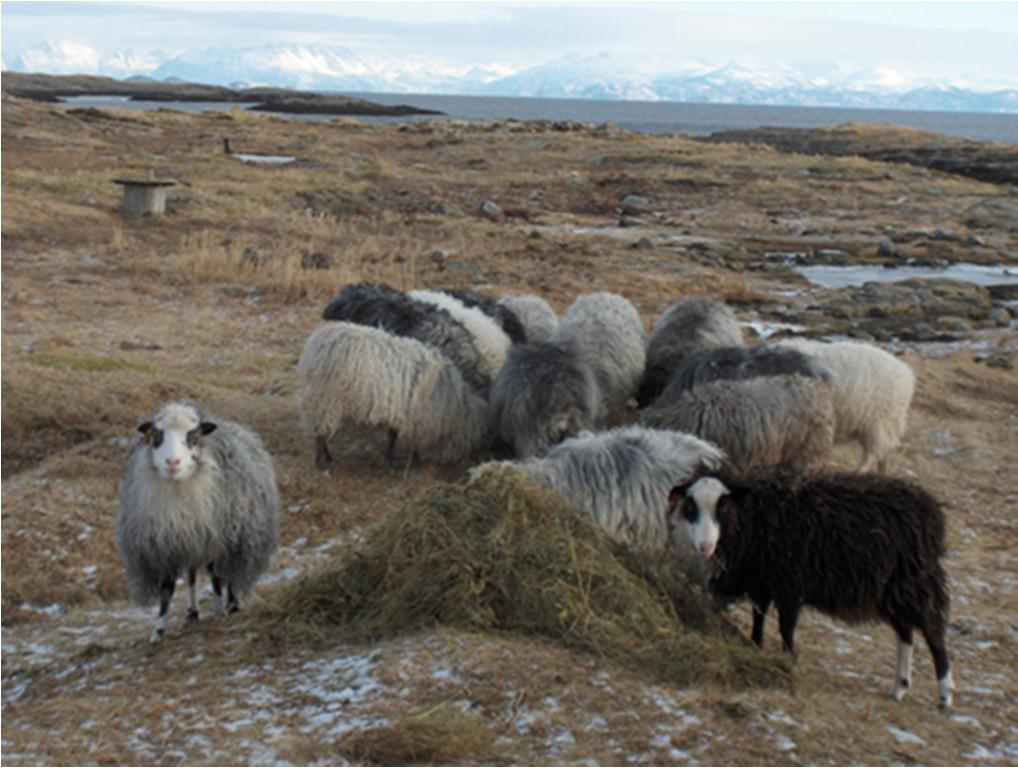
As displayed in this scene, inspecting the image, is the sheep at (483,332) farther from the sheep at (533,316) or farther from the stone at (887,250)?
the stone at (887,250)

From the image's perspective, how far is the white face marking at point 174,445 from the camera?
693cm

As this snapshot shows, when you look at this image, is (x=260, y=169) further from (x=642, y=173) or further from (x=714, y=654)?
(x=714, y=654)

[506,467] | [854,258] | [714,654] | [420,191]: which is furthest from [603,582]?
[420,191]

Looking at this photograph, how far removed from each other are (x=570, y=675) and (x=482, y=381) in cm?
617

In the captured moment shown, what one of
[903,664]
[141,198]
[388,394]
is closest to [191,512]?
[388,394]

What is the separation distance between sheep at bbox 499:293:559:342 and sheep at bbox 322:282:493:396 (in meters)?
1.51

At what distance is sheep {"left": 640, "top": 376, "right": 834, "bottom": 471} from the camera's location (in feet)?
31.8

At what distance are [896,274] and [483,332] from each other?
1440cm

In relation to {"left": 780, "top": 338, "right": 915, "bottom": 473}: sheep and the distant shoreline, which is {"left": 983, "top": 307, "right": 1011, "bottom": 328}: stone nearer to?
{"left": 780, "top": 338, "right": 915, "bottom": 473}: sheep

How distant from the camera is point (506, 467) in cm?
761

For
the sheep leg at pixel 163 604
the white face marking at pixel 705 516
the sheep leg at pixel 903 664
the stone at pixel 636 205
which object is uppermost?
the white face marking at pixel 705 516

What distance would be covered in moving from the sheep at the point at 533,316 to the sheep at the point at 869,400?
324cm

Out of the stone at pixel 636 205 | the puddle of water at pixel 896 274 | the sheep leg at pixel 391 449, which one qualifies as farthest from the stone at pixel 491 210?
the sheep leg at pixel 391 449

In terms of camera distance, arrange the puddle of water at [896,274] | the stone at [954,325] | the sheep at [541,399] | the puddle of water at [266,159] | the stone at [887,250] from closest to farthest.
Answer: the sheep at [541,399], the stone at [954,325], the puddle of water at [896,274], the stone at [887,250], the puddle of water at [266,159]
